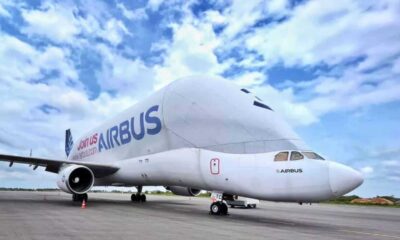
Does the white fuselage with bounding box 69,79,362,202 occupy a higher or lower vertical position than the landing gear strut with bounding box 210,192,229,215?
higher

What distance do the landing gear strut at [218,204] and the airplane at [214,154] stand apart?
0.13 ft

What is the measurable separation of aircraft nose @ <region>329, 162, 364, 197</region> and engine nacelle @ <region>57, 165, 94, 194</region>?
1352 centimetres

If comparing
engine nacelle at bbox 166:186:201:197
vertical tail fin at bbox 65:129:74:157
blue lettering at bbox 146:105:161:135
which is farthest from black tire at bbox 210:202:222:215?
vertical tail fin at bbox 65:129:74:157

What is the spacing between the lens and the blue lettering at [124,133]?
2198cm

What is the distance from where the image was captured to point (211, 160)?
15.3 meters

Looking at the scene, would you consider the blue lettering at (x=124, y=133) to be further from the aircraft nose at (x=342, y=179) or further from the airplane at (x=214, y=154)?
the aircraft nose at (x=342, y=179)

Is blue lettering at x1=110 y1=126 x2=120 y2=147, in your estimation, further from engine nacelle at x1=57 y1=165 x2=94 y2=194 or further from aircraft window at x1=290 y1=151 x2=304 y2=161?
aircraft window at x1=290 y1=151 x2=304 y2=161

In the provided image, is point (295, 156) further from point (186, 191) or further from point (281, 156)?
point (186, 191)

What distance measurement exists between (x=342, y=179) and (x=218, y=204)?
5570 millimetres

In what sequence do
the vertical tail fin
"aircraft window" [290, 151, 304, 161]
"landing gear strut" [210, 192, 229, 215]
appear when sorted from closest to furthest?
"aircraft window" [290, 151, 304, 161], "landing gear strut" [210, 192, 229, 215], the vertical tail fin

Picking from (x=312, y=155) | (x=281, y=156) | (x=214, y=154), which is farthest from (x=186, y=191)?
(x=312, y=155)

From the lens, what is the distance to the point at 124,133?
22641 millimetres

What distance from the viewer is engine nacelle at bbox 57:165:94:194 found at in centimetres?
2028

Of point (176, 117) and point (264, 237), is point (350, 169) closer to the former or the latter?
point (264, 237)
